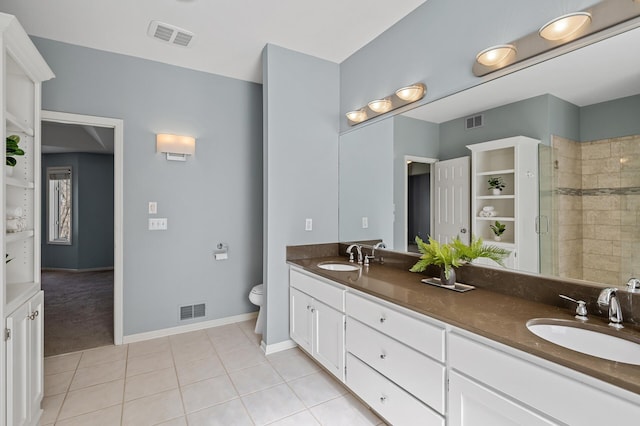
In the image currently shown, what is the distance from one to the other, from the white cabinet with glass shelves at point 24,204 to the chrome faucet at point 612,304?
271cm

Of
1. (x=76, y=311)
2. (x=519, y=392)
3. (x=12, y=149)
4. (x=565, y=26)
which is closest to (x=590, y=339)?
(x=519, y=392)

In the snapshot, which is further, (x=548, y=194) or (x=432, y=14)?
(x=432, y=14)

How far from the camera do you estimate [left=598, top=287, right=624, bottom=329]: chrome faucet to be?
49.2 inches

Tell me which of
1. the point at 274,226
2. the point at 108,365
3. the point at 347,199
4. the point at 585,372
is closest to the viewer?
the point at 585,372

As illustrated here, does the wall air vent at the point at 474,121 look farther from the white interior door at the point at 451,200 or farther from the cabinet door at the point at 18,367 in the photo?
the cabinet door at the point at 18,367

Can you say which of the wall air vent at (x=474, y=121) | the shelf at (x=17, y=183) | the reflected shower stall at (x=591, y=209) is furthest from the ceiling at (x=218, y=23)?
the reflected shower stall at (x=591, y=209)

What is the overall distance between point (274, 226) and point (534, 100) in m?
2.08

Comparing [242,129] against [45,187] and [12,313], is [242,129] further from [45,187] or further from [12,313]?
[45,187]

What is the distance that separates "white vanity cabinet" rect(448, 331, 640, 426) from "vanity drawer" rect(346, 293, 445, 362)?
0.27 feet

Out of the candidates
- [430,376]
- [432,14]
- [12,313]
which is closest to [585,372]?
[430,376]

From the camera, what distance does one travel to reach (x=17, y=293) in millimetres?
1730

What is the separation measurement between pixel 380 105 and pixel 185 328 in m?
2.92

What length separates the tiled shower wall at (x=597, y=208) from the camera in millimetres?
1331

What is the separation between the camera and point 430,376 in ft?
4.78
